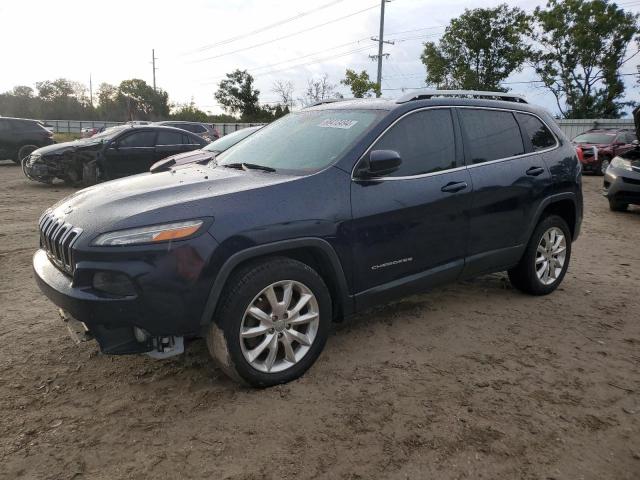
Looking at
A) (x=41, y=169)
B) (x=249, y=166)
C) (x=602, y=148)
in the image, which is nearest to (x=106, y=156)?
(x=41, y=169)

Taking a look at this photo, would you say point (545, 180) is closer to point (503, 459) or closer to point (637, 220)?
point (503, 459)

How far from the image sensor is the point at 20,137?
53.5 ft

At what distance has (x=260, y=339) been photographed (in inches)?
118

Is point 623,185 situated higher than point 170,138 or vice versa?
point 170,138

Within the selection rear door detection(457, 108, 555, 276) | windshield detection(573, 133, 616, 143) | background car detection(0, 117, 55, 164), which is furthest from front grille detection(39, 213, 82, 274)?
windshield detection(573, 133, 616, 143)

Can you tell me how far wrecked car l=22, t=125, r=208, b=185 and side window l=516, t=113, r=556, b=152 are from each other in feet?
29.5

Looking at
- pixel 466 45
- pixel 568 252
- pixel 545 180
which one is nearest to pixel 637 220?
pixel 568 252

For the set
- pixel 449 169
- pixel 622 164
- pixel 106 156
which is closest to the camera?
pixel 449 169

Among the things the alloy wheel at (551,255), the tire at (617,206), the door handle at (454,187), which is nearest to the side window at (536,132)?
the alloy wheel at (551,255)

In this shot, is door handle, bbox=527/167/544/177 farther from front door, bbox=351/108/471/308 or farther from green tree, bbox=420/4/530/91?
green tree, bbox=420/4/530/91

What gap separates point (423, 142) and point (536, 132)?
1.57 m

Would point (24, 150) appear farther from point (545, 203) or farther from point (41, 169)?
point (545, 203)

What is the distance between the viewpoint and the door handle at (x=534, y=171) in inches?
173

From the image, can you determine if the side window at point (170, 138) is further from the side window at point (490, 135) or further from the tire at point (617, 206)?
the tire at point (617, 206)
